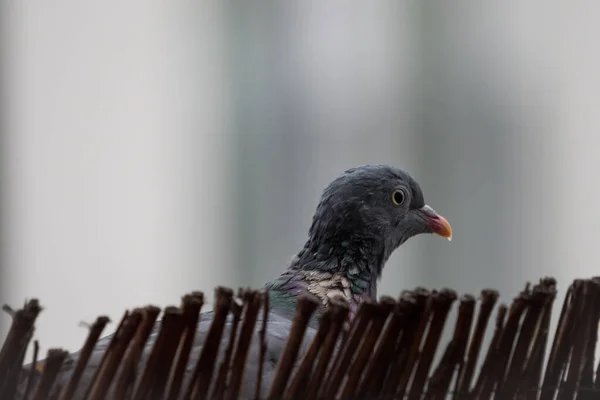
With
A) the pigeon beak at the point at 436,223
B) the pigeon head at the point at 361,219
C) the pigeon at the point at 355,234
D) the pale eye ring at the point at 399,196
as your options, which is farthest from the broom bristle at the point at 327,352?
the pigeon beak at the point at 436,223

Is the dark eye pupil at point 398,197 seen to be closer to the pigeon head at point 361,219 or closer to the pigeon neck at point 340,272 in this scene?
the pigeon head at point 361,219

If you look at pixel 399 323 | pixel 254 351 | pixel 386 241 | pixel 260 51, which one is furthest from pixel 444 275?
pixel 399 323

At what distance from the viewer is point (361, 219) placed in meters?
3.30

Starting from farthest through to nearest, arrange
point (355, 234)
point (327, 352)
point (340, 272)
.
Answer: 1. point (355, 234)
2. point (340, 272)
3. point (327, 352)

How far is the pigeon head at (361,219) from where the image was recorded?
10.7ft

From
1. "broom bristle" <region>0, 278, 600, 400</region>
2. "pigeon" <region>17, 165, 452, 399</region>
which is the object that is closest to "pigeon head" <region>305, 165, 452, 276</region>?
"pigeon" <region>17, 165, 452, 399</region>

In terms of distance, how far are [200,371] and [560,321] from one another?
0.68 m

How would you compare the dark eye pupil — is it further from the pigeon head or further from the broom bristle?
the broom bristle

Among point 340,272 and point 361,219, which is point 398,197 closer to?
point 361,219

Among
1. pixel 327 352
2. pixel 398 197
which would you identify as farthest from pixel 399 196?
pixel 327 352

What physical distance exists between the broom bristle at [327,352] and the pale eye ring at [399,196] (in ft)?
5.47

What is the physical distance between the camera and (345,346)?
1643 mm

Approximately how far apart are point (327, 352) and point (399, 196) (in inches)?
73.2

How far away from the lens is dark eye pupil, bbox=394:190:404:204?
3.41 metres
